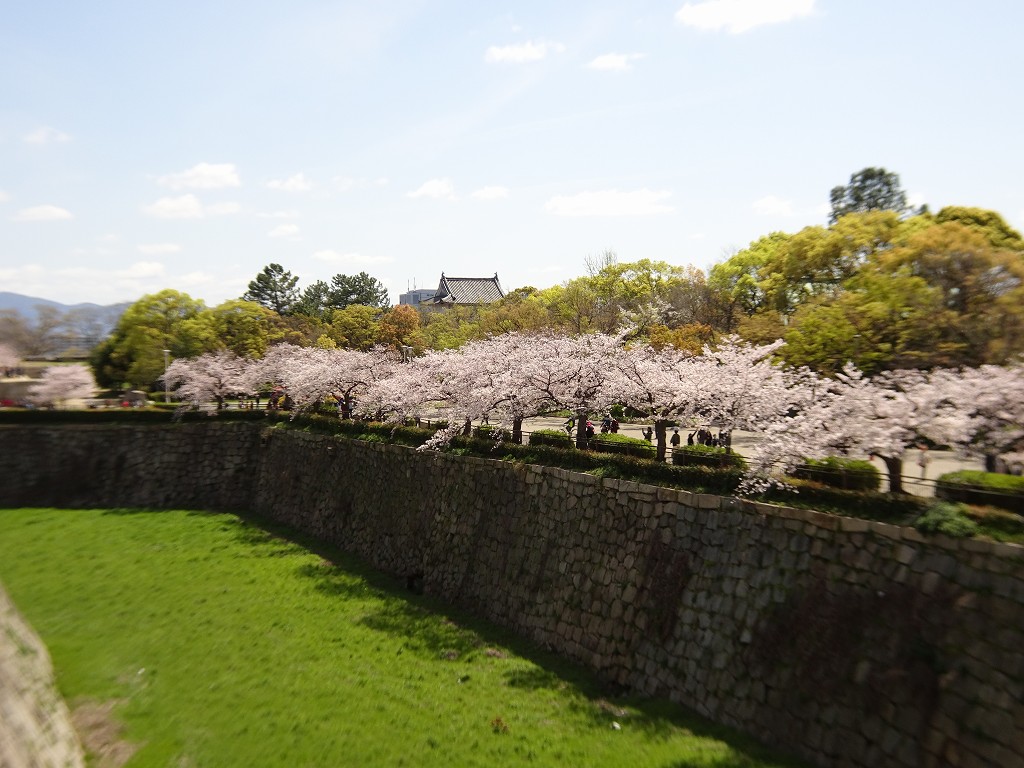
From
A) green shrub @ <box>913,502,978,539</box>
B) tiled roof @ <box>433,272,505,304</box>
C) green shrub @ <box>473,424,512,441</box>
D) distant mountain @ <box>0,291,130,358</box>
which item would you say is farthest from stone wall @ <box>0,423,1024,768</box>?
tiled roof @ <box>433,272,505,304</box>

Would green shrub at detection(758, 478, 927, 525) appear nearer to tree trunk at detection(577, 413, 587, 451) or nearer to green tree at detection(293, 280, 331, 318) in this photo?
tree trunk at detection(577, 413, 587, 451)

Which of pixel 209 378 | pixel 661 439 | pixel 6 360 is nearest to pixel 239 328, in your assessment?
pixel 209 378

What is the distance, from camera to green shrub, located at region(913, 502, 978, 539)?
38.5ft

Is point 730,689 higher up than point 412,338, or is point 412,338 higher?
point 412,338

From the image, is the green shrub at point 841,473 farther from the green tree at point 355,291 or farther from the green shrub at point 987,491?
the green tree at point 355,291

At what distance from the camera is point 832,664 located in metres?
12.6

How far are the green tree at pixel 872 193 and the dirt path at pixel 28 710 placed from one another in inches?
2604

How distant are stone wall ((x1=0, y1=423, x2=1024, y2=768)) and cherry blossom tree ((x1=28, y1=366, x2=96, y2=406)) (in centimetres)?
3094

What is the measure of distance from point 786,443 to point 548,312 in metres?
43.2

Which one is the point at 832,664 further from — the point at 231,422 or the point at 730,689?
the point at 231,422

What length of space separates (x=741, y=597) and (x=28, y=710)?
1413 cm

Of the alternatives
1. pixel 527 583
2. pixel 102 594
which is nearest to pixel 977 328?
pixel 527 583

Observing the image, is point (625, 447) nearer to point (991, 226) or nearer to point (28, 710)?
point (28, 710)

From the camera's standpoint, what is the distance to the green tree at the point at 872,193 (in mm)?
63281
